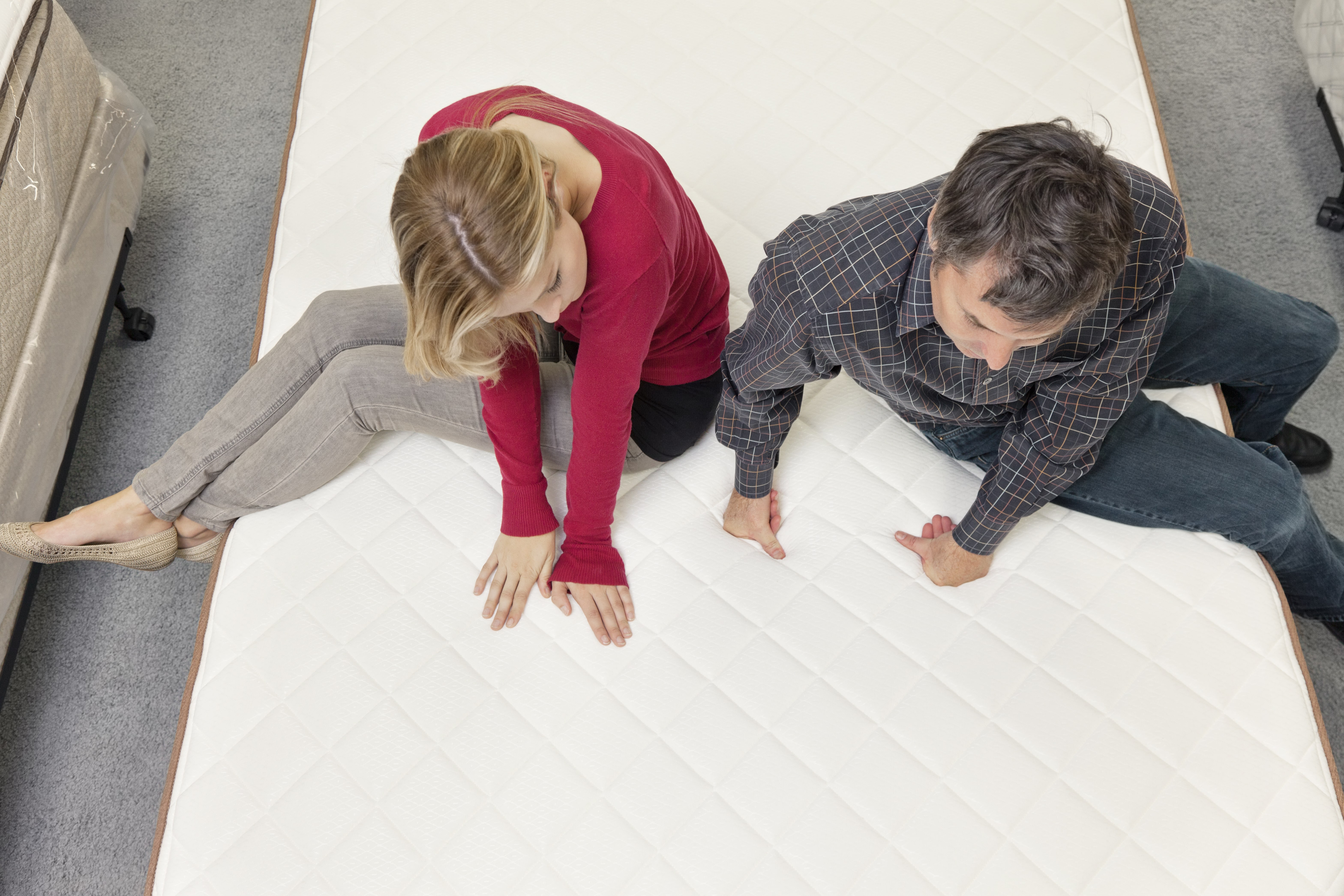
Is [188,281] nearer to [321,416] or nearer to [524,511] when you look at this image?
[321,416]

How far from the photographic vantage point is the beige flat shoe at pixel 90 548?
1134mm

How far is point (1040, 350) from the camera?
0.86 meters

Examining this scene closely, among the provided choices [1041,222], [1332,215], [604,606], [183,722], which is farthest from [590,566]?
[1332,215]

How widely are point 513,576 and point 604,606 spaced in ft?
0.35

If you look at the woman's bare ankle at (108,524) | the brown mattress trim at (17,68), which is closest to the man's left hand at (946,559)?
the woman's bare ankle at (108,524)

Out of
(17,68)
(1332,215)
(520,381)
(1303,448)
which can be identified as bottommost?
(1303,448)

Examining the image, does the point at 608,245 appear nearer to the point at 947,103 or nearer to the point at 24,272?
the point at 947,103

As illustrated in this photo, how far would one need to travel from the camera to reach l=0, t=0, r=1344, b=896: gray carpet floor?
129 centimetres

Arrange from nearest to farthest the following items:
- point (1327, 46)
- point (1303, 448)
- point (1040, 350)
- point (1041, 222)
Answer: point (1041, 222) < point (1040, 350) < point (1303, 448) < point (1327, 46)

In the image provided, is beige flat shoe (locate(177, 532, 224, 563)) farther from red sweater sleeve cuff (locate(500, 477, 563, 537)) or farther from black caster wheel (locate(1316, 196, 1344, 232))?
black caster wheel (locate(1316, 196, 1344, 232))

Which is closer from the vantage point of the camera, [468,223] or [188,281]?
[468,223]

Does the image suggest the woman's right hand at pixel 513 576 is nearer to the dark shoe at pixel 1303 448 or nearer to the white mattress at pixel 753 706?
the white mattress at pixel 753 706

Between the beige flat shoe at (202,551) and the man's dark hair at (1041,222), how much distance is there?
0.95 metres

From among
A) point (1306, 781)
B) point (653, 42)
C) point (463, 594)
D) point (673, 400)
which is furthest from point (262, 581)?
point (1306, 781)
